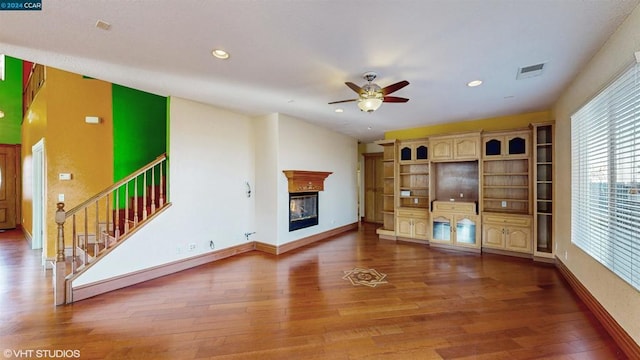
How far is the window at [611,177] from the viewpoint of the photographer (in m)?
2.16

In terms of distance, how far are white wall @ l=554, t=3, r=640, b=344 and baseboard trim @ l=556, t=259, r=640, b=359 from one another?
0.06 meters

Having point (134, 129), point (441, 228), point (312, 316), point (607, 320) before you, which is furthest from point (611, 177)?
point (134, 129)

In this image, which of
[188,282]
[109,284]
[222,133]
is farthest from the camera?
[222,133]

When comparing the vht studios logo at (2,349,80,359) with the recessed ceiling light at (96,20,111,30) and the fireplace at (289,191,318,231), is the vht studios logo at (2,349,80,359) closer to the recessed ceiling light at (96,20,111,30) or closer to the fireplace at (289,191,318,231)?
the recessed ceiling light at (96,20,111,30)

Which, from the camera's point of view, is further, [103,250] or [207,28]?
[103,250]

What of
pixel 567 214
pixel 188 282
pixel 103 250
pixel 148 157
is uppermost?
pixel 148 157

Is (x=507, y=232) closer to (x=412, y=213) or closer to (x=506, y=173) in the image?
(x=506, y=173)

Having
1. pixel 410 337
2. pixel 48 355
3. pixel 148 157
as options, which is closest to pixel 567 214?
pixel 410 337

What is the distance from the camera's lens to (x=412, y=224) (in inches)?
239

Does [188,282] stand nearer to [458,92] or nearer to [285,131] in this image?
[285,131]

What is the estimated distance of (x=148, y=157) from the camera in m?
5.11

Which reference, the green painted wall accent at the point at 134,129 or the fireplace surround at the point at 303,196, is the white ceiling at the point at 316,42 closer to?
the green painted wall accent at the point at 134,129

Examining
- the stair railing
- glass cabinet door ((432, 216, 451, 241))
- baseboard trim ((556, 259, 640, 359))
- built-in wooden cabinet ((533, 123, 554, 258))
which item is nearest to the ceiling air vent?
built-in wooden cabinet ((533, 123, 554, 258))

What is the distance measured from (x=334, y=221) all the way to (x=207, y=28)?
5.51 meters
